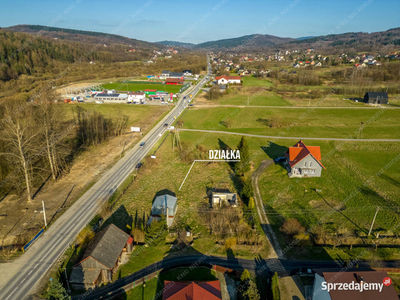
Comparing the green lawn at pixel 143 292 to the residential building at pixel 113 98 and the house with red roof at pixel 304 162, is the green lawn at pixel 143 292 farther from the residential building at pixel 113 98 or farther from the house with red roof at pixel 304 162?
the residential building at pixel 113 98

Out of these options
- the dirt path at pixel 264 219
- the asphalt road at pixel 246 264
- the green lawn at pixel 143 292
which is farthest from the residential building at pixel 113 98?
the green lawn at pixel 143 292

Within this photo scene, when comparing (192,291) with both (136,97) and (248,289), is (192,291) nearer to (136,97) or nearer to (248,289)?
(248,289)

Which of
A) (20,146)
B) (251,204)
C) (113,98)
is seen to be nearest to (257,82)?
(113,98)

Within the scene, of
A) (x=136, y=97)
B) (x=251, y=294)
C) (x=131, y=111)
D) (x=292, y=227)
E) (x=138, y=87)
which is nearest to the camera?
(x=251, y=294)

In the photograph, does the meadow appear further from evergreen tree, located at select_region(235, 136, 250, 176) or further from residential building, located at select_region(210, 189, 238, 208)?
evergreen tree, located at select_region(235, 136, 250, 176)

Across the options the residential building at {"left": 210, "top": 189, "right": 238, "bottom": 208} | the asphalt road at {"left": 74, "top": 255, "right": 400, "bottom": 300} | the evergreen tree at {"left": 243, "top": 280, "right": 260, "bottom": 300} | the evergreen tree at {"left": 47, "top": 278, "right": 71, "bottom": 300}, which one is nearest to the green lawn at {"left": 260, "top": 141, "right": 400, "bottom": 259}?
the asphalt road at {"left": 74, "top": 255, "right": 400, "bottom": 300}

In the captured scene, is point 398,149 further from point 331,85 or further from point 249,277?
point 331,85

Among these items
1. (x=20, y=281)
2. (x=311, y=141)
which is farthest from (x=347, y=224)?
(x=20, y=281)
